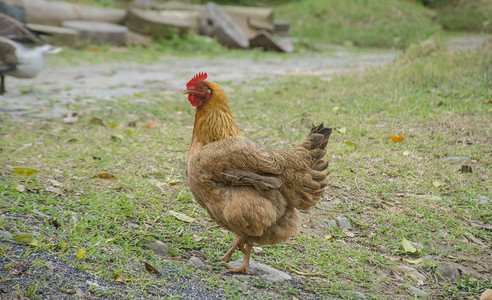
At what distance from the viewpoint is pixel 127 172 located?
4.13 meters

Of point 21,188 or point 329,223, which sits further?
point 329,223

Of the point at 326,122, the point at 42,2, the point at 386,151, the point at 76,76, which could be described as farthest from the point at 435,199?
the point at 42,2

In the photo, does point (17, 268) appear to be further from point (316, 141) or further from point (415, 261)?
point (415, 261)

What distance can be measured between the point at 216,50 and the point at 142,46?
6.12 ft

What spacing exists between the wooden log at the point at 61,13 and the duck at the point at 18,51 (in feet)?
14.9

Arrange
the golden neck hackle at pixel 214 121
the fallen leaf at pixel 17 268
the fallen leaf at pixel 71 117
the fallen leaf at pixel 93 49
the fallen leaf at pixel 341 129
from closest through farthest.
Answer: the fallen leaf at pixel 17 268 < the golden neck hackle at pixel 214 121 < the fallen leaf at pixel 341 129 < the fallen leaf at pixel 71 117 < the fallen leaf at pixel 93 49

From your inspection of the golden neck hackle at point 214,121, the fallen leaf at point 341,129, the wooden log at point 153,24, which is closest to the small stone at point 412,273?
the golden neck hackle at point 214,121

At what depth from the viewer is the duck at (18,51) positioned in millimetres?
6238

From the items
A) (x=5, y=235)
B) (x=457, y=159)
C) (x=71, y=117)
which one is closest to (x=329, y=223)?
(x=457, y=159)

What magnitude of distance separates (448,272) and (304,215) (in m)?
1.12

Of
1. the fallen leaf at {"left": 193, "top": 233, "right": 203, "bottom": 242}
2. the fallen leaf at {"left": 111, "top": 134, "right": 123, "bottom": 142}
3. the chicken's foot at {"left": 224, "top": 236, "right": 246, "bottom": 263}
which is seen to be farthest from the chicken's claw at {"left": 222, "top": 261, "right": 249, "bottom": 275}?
the fallen leaf at {"left": 111, "top": 134, "right": 123, "bottom": 142}

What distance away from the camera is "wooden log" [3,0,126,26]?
36.6 ft

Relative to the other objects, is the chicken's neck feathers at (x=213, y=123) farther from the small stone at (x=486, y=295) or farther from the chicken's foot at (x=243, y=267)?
the small stone at (x=486, y=295)

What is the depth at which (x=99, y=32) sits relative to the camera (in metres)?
11.1
